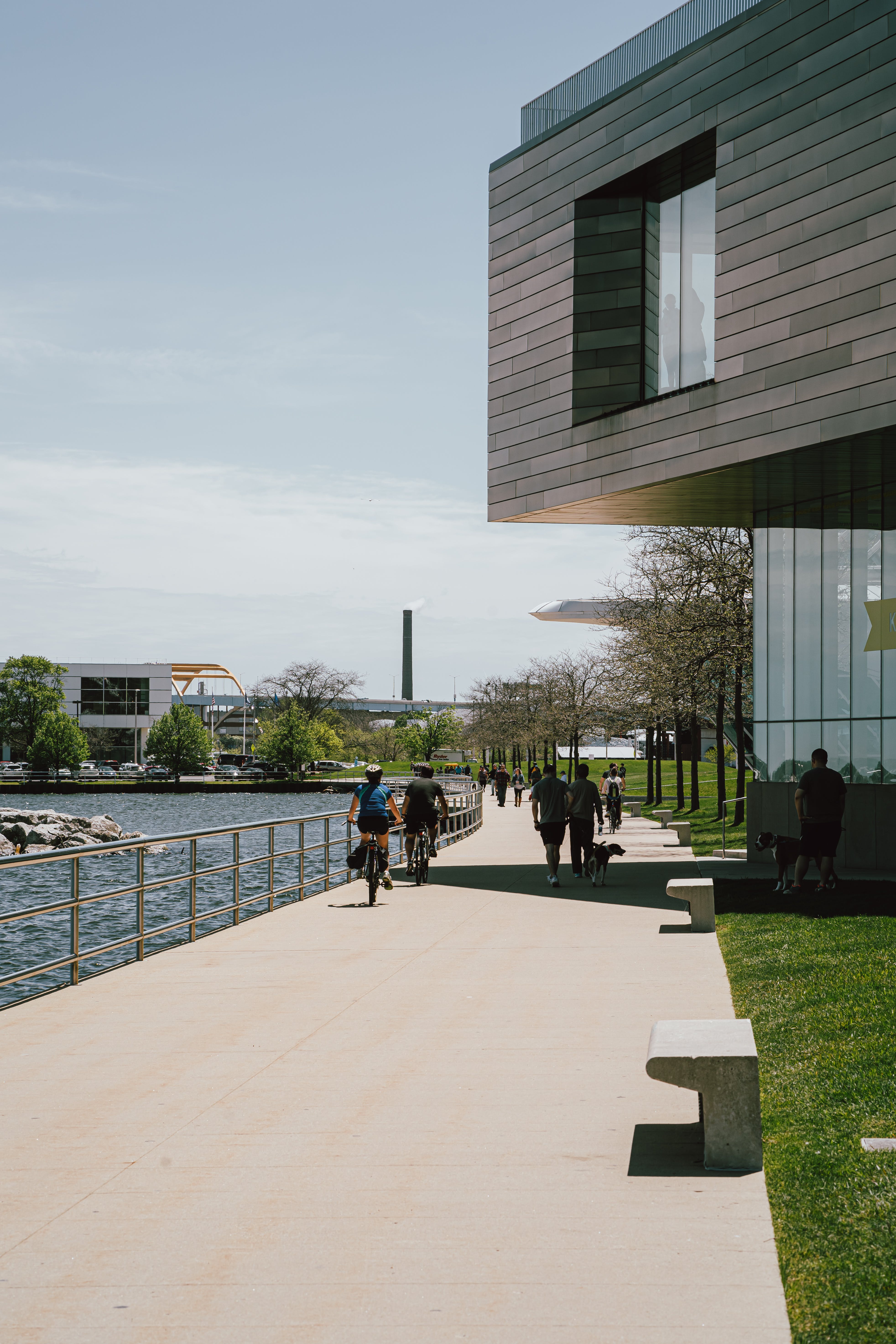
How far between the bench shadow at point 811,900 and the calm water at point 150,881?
5.40m

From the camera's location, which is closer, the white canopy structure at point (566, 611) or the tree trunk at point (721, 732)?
the tree trunk at point (721, 732)

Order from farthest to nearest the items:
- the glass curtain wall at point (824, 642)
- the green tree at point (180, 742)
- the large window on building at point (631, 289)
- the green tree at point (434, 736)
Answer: the green tree at point (434, 736), the green tree at point (180, 742), the large window on building at point (631, 289), the glass curtain wall at point (824, 642)


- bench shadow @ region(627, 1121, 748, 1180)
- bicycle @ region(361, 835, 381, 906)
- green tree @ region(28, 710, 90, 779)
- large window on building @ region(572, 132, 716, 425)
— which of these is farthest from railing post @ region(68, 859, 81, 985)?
green tree @ region(28, 710, 90, 779)

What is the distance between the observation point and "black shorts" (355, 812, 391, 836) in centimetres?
1667

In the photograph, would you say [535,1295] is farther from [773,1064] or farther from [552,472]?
[552,472]

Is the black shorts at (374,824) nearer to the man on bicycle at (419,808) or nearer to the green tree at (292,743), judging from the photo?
the man on bicycle at (419,808)

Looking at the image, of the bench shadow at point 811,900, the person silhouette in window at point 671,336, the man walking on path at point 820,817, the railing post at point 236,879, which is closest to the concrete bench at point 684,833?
the bench shadow at point 811,900

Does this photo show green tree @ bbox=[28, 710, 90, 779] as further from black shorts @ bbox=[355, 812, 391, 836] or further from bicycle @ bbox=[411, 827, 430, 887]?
black shorts @ bbox=[355, 812, 391, 836]

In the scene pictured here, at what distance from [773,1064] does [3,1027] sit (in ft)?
16.4

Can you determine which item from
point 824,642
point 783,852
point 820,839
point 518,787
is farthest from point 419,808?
point 518,787

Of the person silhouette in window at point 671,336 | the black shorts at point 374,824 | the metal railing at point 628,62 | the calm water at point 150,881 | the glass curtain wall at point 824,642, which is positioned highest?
the metal railing at point 628,62

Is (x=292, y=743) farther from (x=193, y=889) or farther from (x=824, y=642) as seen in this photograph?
(x=193, y=889)

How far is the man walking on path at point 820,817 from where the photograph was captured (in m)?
16.0

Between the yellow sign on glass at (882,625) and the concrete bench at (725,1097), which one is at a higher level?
the yellow sign on glass at (882,625)
